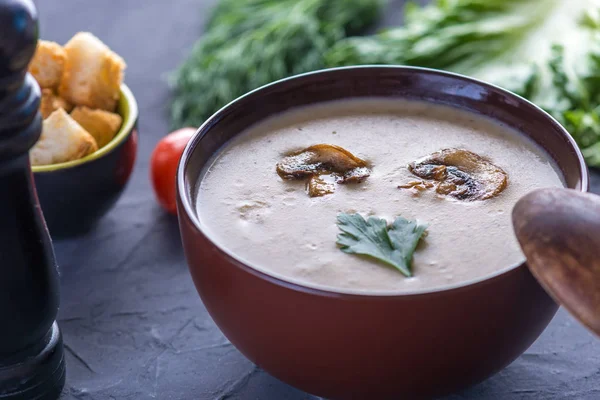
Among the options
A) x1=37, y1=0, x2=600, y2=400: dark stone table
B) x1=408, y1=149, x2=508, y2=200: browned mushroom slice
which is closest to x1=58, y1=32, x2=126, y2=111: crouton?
x1=37, y1=0, x2=600, y2=400: dark stone table

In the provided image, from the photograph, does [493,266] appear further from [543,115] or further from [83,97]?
[83,97]

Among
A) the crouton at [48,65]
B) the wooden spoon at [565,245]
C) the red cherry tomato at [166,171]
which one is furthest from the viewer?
the red cherry tomato at [166,171]

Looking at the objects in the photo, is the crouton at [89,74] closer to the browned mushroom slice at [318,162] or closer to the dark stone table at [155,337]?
the dark stone table at [155,337]

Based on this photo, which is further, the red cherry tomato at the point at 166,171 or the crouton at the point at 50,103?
the red cherry tomato at the point at 166,171

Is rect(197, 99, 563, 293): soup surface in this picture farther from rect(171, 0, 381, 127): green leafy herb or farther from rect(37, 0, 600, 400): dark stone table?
rect(171, 0, 381, 127): green leafy herb

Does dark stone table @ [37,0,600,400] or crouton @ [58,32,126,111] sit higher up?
crouton @ [58,32,126,111]

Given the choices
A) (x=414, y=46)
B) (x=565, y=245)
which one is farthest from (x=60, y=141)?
(x=414, y=46)

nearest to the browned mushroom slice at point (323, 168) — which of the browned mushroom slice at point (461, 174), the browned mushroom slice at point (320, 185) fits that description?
the browned mushroom slice at point (320, 185)

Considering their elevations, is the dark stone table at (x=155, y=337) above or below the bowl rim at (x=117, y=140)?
below
